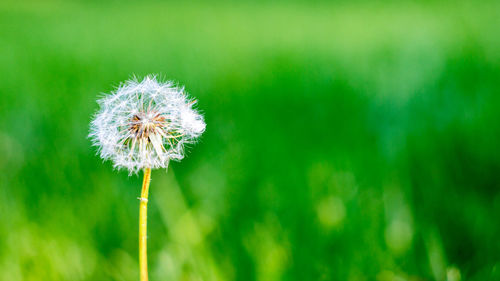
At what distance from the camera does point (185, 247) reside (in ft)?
4.41

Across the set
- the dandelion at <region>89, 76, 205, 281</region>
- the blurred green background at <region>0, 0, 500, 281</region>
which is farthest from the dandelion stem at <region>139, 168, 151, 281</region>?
Result: the blurred green background at <region>0, 0, 500, 281</region>

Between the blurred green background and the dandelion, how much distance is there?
0.53 meters

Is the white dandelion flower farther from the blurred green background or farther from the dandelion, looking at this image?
the blurred green background

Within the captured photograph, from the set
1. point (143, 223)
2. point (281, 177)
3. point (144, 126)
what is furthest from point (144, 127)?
point (281, 177)

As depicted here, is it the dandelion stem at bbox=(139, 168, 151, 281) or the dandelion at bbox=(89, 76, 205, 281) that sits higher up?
the dandelion at bbox=(89, 76, 205, 281)

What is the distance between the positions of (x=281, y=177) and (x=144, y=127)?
4.06 feet

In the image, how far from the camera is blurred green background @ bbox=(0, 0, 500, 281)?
136 centimetres

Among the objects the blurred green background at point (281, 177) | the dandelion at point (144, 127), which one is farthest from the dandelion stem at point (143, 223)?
the blurred green background at point (281, 177)

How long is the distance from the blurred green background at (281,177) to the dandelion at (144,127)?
1.74 feet

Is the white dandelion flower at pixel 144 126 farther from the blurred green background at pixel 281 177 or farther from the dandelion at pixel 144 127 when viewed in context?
the blurred green background at pixel 281 177

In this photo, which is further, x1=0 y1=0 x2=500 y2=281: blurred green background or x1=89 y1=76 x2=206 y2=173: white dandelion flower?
x1=0 y1=0 x2=500 y2=281: blurred green background

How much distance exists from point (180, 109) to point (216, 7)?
12244mm

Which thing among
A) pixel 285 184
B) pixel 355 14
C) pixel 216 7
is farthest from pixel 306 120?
pixel 216 7

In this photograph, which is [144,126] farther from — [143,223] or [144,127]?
[143,223]
